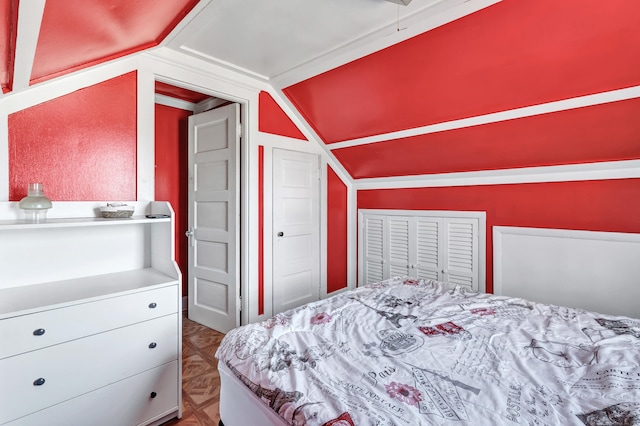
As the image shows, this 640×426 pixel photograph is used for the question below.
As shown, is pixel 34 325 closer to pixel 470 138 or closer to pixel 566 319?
pixel 566 319

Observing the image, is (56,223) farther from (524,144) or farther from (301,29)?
(524,144)

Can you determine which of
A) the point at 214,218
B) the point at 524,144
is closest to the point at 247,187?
the point at 214,218

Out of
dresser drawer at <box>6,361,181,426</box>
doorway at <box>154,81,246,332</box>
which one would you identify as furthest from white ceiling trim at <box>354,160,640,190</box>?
dresser drawer at <box>6,361,181,426</box>

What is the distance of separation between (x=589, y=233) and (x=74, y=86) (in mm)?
3441

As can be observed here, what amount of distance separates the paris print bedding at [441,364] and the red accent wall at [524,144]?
1.10 metres

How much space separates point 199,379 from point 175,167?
2249 mm

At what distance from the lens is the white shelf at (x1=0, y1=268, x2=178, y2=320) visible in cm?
143

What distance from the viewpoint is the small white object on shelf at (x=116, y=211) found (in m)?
1.84

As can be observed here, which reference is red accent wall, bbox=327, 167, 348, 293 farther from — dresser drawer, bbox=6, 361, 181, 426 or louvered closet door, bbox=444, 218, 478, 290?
dresser drawer, bbox=6, 361, 181, 426

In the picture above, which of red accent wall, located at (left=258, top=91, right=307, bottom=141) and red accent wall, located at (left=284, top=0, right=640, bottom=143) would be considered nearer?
red accent wall, located at (left=284, top=0, right=640, bottom=143)

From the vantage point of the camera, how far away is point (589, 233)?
2.20 m

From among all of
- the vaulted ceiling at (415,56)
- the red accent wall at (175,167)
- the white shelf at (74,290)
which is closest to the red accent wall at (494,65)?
the vaulted ceiling at (415,56)

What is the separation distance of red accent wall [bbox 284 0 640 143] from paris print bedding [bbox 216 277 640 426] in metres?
1.34

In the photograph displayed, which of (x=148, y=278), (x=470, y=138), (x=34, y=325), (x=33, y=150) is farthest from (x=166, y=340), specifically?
(x=470, y=138)
